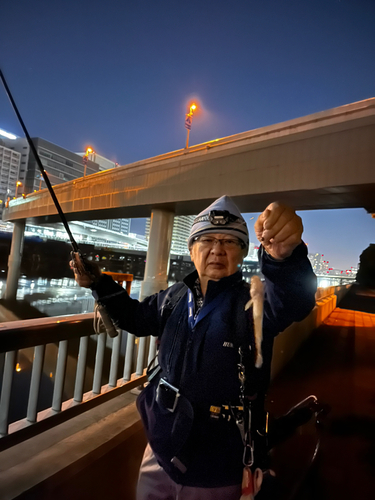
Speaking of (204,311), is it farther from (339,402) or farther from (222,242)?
(339,402)

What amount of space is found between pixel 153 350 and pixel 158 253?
11294mm

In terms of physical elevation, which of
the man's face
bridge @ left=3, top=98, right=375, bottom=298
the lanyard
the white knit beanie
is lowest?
the lanyard

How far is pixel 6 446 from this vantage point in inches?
87.3

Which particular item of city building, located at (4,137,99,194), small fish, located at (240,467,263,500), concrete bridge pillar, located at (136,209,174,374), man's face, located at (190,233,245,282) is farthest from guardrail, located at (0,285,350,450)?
city building, located at (4,137,99,194)

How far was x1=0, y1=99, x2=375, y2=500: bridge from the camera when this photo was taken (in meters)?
2.22

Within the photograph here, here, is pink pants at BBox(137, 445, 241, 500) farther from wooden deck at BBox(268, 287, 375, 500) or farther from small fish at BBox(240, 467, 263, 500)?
wooden deck at BBox(268, 287, 375, 500)

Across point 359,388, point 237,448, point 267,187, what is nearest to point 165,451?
point 237,448

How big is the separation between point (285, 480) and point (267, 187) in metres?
9.07

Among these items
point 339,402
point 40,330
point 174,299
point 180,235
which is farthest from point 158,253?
point 180,235

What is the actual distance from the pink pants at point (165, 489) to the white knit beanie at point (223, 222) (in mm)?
1177

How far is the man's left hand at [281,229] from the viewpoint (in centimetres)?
113

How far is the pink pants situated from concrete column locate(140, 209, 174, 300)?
13225 millimetres

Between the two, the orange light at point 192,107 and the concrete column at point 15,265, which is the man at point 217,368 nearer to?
the orange light at point 192,107

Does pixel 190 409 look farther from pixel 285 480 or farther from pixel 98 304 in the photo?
pixel 285 480
